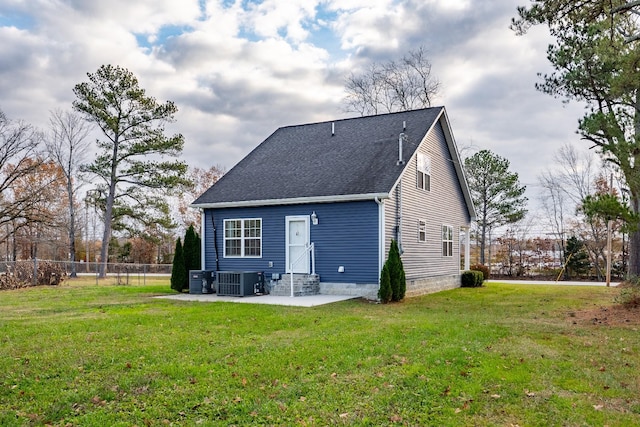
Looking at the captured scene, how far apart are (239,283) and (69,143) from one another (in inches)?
836

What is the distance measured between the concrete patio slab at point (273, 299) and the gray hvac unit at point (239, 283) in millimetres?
249

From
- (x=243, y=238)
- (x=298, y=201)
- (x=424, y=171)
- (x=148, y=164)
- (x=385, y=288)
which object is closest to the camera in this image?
(x=385, y=288)

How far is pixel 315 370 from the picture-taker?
19.4 ft

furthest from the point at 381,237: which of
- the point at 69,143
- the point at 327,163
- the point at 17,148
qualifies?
the point at 69,143

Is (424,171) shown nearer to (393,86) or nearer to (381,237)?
(381,237)

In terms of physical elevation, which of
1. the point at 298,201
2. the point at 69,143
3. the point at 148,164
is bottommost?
the point at 298,201

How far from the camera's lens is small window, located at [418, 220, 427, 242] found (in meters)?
16.5

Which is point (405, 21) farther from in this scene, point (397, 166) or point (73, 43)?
point (73, 43)

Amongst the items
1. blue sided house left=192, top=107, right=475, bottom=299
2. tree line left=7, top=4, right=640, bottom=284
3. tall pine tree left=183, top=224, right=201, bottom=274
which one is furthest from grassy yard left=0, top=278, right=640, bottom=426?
tree line left=7, top=4, right=640, bottom=284

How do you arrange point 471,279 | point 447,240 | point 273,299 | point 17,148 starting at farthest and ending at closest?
point 17,148, point 471,279, point 447,240, point 273,299

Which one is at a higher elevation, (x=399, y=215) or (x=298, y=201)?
(x=298, y=201)

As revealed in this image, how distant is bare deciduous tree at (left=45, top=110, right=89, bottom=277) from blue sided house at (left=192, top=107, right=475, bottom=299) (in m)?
16.2

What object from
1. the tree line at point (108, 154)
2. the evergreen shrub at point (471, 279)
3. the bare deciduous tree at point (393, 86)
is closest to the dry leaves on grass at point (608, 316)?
the evergreen shrub at point (471, 279)

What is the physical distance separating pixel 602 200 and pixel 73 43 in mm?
15281
